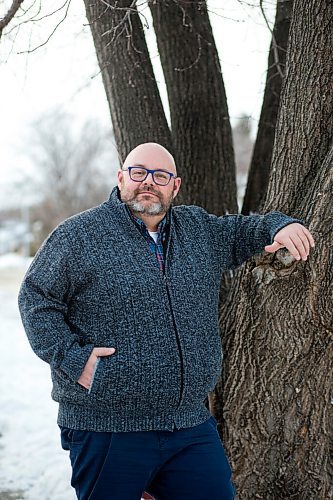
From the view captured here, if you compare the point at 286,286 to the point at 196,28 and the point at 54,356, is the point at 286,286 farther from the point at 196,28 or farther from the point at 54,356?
the point at 196,28

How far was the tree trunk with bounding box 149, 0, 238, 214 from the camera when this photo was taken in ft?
16.8

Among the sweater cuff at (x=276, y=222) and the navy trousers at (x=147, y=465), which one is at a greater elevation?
the sweater cuff at (x=276, y=222)

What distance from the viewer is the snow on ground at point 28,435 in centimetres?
499

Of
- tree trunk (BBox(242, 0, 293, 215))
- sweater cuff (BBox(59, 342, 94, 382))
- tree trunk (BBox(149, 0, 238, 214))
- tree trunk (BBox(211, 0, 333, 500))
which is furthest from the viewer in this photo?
tree trunk (BBox(242, 0, 293, 215))

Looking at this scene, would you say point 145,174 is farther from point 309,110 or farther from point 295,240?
point 309,110

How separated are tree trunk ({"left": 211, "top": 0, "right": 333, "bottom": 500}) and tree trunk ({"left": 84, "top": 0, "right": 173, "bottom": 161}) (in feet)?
3.34

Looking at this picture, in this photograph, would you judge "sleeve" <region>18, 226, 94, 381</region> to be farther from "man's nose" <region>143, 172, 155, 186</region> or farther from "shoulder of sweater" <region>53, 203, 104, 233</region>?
"man's nose" <region>143, 172, 155, 186</region>

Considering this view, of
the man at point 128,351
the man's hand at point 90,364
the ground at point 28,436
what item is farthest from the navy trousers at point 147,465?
the ground at point 28,436

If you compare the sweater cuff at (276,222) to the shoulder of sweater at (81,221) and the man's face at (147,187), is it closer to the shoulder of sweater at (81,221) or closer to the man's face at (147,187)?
the man's face at (147,187)

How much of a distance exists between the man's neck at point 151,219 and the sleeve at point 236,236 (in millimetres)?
295

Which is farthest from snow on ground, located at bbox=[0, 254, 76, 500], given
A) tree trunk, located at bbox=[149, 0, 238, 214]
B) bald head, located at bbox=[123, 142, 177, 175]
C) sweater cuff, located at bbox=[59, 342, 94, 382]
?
bald head, located at bbox=[123, 142, 177, 175]

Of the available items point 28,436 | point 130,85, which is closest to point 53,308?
point 130,85

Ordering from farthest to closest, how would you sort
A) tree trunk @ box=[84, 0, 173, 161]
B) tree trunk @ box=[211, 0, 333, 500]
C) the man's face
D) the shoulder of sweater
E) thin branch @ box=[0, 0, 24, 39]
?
1. tree trunk @ box=[84, 0, 173, 161]
2. thin branch @ box=[0, 0, 24, 39]
3. tree trunk @ box=[211, 0, 333, 500]
4. the man's face
5. the shoulder of sweater

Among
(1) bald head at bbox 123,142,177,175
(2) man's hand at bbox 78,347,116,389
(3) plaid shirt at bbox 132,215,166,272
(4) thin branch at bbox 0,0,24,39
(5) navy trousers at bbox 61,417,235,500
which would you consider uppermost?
(4) thin branch at bbox 0,0,24,39
